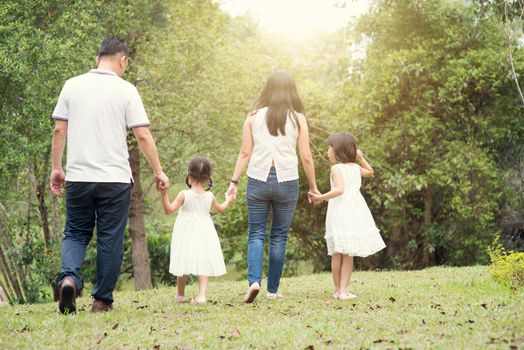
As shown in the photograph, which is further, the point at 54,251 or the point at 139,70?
the point at 139,70

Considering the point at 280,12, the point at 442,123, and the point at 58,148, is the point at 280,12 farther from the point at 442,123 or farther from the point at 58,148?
the point at 58,148

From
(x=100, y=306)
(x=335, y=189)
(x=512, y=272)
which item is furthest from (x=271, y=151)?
(x=512, y=272)

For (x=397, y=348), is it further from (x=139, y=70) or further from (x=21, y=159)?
(x=139, y=70)

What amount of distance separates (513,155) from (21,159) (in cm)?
961

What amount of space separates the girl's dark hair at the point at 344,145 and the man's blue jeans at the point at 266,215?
64 cm

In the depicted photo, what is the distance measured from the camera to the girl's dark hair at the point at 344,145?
7.23m

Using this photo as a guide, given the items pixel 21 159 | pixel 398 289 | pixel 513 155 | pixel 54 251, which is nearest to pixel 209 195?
pixel 398 289

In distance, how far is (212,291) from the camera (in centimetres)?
879

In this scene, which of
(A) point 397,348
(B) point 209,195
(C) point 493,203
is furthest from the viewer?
(C) point 493,203

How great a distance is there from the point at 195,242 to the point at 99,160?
1.37m

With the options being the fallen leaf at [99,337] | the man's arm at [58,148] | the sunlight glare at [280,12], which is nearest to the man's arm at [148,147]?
the man's arm at [58,148]

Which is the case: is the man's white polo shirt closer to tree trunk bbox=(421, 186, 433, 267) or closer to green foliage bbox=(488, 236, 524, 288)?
green foliage bbox=(488, 236, 524, 288)

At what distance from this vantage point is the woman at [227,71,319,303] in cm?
681

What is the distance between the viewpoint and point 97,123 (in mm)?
6039
